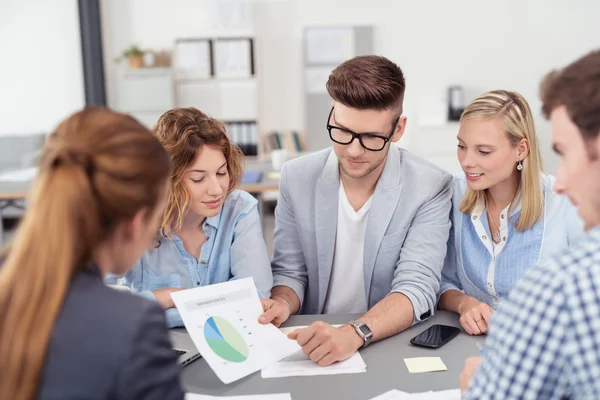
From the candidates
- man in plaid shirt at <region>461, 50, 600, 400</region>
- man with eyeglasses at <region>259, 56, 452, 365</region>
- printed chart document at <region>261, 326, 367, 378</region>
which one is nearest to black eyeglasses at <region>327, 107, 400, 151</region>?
man with eyeglasses at <region>259, 56, 452, 365</region>

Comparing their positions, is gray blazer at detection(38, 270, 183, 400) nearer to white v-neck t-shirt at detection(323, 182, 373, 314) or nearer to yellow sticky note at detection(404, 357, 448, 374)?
yellow sticky note at detection(404, 357, 448, 374)

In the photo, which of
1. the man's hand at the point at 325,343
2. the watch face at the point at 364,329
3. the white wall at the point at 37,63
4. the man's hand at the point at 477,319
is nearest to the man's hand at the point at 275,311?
the man's hand at the point at 325,343

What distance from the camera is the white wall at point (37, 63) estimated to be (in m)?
5.80

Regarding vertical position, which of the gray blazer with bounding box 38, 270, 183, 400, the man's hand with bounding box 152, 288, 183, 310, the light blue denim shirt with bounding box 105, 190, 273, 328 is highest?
the gray blazer with bounding box 38, 270, 183, 400

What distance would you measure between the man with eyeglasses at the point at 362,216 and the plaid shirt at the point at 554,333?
765 millimetres

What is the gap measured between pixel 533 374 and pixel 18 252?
684 millimetres

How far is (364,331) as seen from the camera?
1.47m

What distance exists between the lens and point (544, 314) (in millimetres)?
756

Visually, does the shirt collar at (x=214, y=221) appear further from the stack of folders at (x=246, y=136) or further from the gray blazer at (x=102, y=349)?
the stack of folders at (x=246, y=136)

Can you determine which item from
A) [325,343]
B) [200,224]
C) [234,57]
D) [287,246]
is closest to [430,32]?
[234,57]

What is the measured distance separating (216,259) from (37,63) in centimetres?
503

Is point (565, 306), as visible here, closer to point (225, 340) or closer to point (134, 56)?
point (225, 340)

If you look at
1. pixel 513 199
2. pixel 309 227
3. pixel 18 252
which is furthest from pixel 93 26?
pixel 18 252

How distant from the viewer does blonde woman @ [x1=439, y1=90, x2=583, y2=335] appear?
1.76 meters
